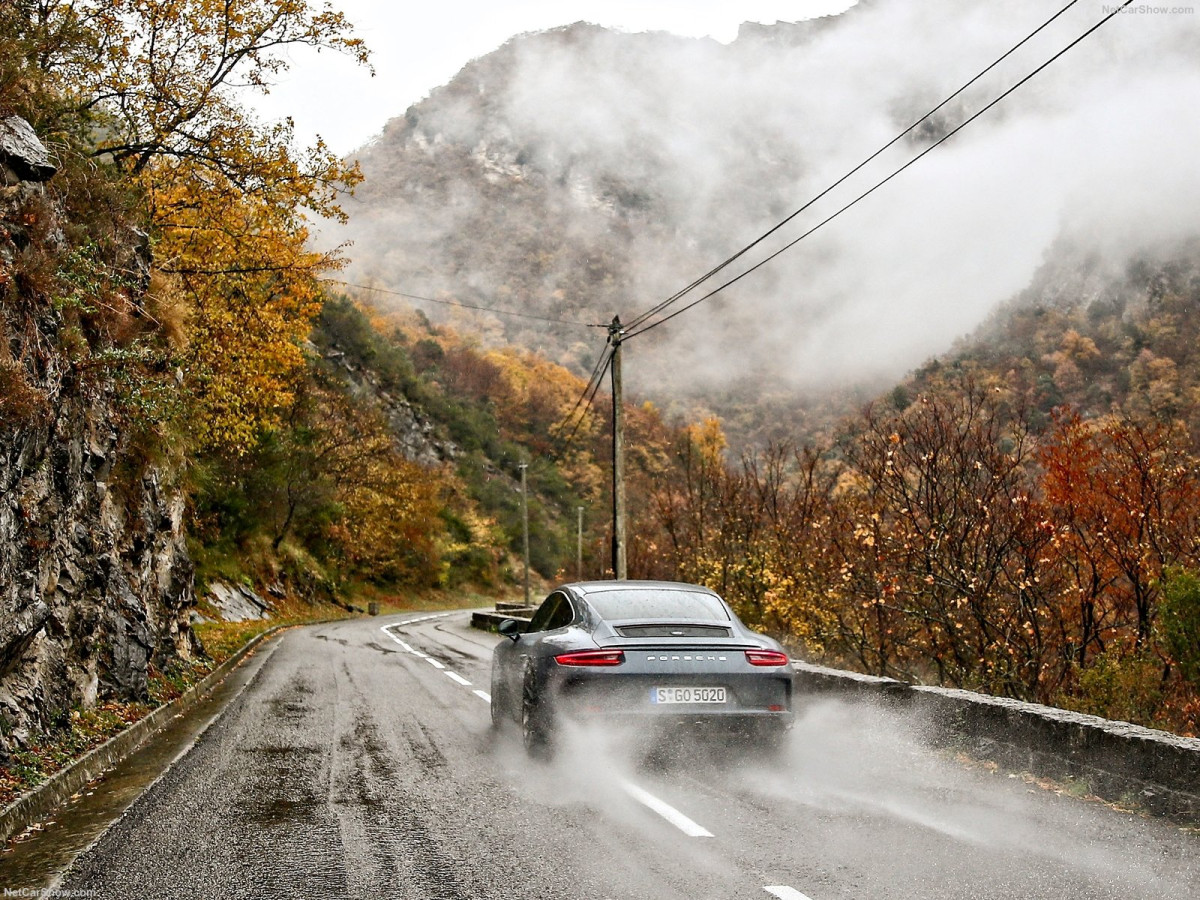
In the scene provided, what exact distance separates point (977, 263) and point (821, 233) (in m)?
46.2

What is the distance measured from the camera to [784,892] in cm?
469

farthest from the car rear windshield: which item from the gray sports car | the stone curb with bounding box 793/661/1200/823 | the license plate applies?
the stone curb with bounding box 793/661/1200/823

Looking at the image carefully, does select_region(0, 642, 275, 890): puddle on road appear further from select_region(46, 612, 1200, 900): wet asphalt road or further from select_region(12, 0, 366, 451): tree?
select_region(12, 0, 366, 451): tree

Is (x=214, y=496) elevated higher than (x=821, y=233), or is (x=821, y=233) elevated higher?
(x=821, y=233)

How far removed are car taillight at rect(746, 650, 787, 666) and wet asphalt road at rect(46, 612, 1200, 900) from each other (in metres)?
0.69

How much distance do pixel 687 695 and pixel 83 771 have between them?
185 inches

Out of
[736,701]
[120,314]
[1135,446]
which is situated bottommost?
[736,701]

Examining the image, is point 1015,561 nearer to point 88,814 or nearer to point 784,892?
point 784,892

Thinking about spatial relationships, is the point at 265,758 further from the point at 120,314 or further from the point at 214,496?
the point at 214,496

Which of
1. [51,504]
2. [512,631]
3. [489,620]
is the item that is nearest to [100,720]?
[51,504]

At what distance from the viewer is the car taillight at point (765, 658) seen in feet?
25.5

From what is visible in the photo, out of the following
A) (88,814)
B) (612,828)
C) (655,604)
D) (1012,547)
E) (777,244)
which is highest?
(777,244)

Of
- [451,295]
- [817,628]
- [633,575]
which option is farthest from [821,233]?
[817,628]

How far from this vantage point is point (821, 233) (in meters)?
191
